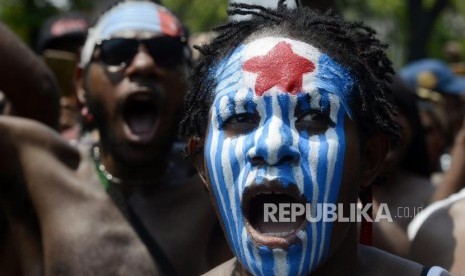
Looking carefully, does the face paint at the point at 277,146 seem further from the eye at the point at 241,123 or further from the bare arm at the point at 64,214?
the bare arm at the point at 64,214

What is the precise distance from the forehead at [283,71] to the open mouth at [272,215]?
0.87 feet

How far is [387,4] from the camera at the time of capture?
20.4 meters

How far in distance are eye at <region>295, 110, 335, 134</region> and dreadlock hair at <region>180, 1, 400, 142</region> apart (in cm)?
11

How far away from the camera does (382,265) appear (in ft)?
10.4

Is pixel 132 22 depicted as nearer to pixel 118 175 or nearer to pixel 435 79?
pixel 118 175

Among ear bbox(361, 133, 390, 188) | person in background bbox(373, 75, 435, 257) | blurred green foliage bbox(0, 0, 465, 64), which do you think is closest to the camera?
ear bbox(361, 133, 390, 188)

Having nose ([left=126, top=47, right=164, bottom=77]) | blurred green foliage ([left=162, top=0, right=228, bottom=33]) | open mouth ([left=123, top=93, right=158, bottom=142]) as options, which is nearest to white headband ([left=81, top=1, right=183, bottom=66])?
nose ([left=126, top=47, right=164, bottom=77])

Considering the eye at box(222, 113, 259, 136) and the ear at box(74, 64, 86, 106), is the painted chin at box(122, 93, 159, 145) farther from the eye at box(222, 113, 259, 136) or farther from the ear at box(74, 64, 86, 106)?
the eye at box(222, 113, 259, 136)

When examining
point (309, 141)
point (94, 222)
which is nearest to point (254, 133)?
point (309, 141)

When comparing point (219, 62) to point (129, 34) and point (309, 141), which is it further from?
point (129, 34)

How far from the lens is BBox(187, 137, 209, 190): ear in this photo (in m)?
3.28

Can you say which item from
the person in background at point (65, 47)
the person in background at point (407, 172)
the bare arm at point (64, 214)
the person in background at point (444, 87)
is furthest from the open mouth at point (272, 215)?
the person in background at point (444, 87)

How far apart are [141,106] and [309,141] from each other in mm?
1617

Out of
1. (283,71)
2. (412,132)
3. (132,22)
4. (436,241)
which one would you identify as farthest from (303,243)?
(412,132)
